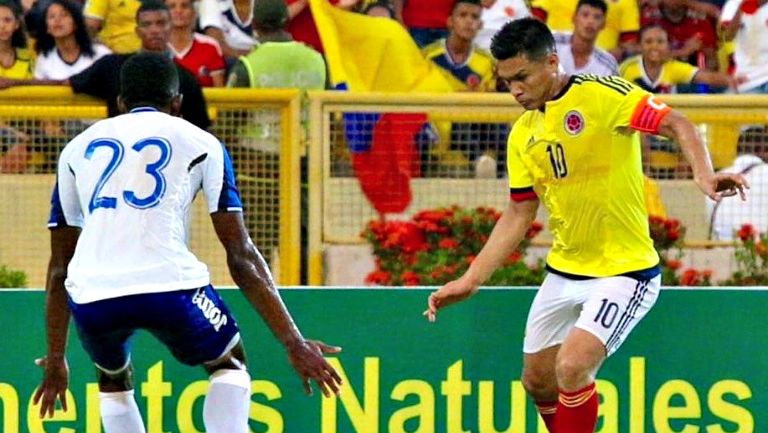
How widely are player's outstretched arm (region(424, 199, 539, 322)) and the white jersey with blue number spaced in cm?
157

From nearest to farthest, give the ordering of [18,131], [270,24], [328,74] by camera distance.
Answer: [18,131] → [270,24] → [328,74]

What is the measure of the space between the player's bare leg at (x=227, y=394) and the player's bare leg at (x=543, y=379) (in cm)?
171

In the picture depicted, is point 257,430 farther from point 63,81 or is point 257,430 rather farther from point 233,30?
point 233,30

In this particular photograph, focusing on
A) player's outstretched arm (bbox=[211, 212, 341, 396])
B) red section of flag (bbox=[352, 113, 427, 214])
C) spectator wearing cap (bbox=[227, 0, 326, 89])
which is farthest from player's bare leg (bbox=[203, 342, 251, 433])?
spectator wearing cap (bbox=[227, 0, 326, 89])

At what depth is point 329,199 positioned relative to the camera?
32.3 feet

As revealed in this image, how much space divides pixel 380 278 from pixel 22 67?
3.11m

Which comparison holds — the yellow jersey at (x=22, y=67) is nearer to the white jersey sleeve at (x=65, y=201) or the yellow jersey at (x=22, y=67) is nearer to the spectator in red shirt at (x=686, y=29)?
the spectator in red shirt at (x=686, y=29)

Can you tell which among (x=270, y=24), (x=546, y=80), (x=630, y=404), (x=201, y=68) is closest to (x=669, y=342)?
(x=630, y=404)

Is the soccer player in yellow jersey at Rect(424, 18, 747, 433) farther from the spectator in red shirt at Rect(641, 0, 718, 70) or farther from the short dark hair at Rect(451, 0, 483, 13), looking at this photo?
the spectator in red shirt at Rect(641, 0, 718, 70)

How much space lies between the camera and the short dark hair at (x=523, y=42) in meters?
7.33

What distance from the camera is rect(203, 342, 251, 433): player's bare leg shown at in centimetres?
666

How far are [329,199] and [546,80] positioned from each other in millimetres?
2684

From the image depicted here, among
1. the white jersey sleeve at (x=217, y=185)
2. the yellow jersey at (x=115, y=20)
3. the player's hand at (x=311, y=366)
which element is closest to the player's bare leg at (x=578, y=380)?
the player's hand at (x=311, y=366)

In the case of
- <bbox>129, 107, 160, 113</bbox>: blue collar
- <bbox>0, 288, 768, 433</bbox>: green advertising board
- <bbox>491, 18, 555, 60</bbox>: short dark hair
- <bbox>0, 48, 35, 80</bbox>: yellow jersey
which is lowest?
<bbox>0, 288, 768, 433</bbox>: green advertising board
